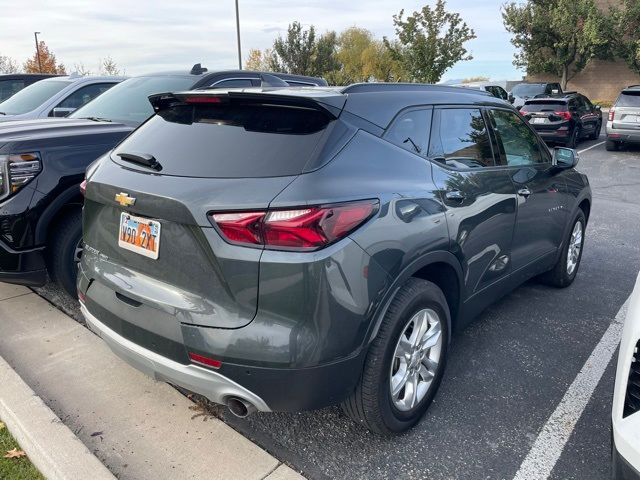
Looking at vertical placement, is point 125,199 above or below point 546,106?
above

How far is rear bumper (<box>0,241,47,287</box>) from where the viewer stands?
3.59m

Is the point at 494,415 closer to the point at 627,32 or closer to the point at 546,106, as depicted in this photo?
the point at 546,106

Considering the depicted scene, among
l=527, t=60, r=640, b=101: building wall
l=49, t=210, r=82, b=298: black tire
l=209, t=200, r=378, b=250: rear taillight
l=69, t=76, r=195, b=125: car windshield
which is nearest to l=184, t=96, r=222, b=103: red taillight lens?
l=209, t=200, r=378, b=250: rear taillight

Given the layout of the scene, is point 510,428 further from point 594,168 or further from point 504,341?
point 594,168

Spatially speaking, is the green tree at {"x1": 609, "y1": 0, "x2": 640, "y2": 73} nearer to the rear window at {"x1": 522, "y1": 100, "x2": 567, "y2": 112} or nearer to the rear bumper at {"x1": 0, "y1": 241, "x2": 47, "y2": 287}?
the rear window at {"x1": 522, "y1": 100, "x2": 567, "y2": 112}

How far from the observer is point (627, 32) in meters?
32.7

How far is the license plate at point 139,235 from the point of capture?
2.39 metres

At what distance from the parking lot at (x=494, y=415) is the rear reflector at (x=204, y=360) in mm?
719

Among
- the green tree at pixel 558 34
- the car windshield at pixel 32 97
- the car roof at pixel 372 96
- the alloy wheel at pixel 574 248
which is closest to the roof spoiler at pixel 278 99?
the car roof at pixel 372 96

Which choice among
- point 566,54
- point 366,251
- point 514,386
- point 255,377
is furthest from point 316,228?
point 566,54

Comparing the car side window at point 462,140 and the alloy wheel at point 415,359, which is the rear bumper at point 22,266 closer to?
the alloy wheel at point 415,359

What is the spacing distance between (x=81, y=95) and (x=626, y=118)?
13000 mm

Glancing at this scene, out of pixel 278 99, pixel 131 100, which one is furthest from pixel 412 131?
pixel 131 100

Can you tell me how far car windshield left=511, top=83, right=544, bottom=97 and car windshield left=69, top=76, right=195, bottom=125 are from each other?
1814cm
